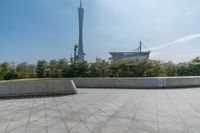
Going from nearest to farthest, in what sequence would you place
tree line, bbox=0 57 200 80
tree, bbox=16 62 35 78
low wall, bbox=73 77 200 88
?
low wall, bbox=73 77 200 88
tree, bbox=16 62 35 78
tree line, bbox=0 57 200 80

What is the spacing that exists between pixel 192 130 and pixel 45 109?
4.99m

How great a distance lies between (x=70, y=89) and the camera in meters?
12.1

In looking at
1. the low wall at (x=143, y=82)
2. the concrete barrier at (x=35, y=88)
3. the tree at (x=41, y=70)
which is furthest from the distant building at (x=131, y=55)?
the concrete barrier at (x=35, y=88)

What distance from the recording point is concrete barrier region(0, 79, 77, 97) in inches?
440

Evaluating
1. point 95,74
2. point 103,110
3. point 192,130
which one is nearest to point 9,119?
point 103,110

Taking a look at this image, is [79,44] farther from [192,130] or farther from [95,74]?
[192,130]

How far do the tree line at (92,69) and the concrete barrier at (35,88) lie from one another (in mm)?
Answer: 8467

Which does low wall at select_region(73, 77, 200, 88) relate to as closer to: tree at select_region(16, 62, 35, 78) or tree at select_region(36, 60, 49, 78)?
tree at select_region(36, 60, 49, 78)

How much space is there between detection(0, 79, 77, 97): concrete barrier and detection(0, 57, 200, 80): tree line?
8.47 metres

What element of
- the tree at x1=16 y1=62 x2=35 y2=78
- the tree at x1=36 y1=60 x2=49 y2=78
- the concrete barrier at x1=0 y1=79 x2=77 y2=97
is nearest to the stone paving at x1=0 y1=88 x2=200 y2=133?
the concrete barrier at x1=0 y1=79 x2=77 y2=97

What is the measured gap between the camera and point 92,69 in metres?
20.5

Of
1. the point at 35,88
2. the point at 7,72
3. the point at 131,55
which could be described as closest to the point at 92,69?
the point at 7,72

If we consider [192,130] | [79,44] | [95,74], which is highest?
[79,44]

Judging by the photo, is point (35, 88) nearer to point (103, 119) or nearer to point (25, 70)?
point (103, 119)
